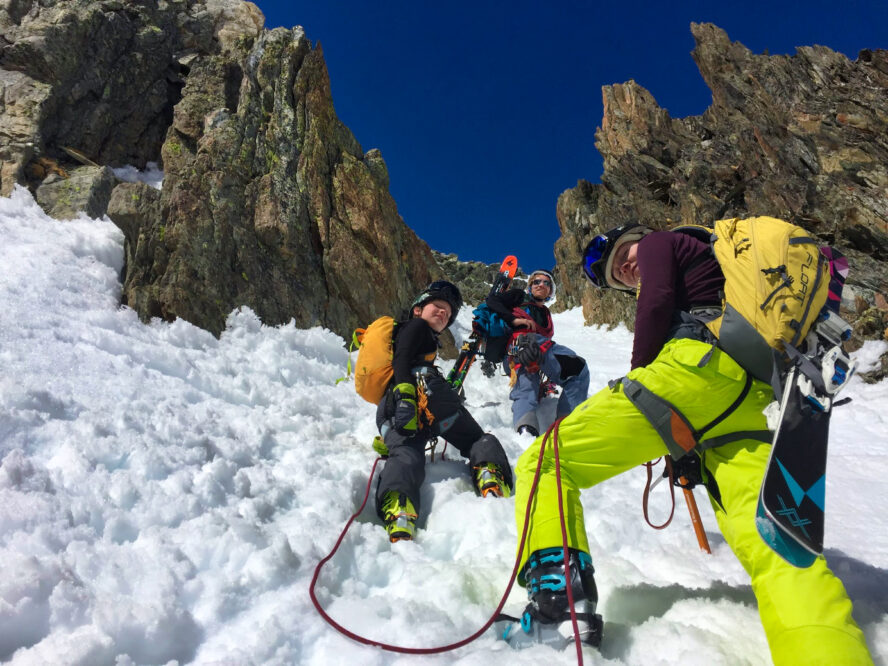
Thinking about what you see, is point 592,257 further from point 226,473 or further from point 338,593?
point 226,473

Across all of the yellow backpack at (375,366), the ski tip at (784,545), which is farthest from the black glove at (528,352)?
the ski tip at (784,545)

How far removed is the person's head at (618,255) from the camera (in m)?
3.09

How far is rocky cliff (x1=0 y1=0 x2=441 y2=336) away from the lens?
308 inches

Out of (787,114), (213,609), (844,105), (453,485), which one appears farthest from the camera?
(787,114)

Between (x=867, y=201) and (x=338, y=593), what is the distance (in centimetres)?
1967

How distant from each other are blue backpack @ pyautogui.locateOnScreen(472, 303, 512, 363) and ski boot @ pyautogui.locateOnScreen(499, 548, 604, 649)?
4792 mm

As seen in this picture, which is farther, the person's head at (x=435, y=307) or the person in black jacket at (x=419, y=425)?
the person's head at (x=435, y=307)

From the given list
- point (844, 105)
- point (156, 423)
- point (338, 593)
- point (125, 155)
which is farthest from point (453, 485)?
point (844, 105)

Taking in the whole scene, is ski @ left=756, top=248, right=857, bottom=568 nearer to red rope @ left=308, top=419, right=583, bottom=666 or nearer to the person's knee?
red rope @ left=308, top=419, right=583, bottom=666

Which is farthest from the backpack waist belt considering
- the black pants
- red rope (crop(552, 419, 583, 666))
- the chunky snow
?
the black pants

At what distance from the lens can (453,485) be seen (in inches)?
163

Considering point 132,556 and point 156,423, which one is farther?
point 156,423

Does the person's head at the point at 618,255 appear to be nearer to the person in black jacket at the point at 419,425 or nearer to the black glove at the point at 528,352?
the person in black jacket at the point at 419,425

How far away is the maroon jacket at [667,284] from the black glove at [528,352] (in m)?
3.75
